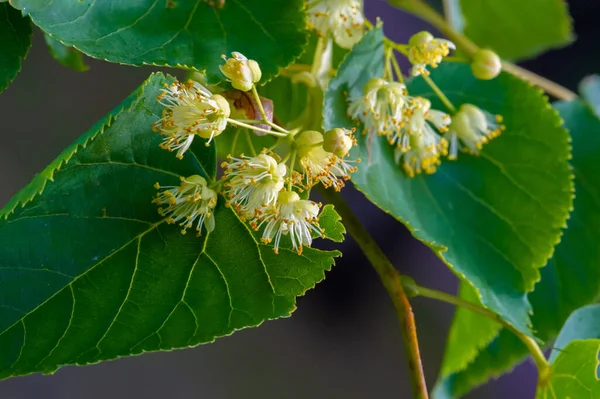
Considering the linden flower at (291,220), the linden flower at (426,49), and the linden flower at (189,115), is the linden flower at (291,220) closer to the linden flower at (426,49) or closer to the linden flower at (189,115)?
the linden flower at (189,115)

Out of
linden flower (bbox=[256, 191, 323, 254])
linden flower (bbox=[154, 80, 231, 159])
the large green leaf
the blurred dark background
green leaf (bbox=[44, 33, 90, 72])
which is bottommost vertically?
the blurred dark background

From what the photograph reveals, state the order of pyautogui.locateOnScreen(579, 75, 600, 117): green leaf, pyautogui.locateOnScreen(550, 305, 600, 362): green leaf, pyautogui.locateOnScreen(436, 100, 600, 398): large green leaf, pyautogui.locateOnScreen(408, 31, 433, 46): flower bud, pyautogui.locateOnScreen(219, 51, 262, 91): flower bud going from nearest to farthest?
1. pyautogui.locateOnScreen(219, 51, 262, 91): flower bud
2. pyautogui.locateOnScreen(408, 31, 433, 46): flower bud
3. pyautogui.locateOnScreen(550, 305, 600, 362): green leaf
4. pyautogui.locateOnScreen(436, 100, 600, 398): large green leaf
5. pyautogui.locateOnScreen(579, 75, 600, 117): green leaf

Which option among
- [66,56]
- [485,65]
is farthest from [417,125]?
[66,56]

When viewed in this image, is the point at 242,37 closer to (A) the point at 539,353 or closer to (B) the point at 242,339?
(A) the point at 539,353

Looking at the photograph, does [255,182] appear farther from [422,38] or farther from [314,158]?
[422,38]

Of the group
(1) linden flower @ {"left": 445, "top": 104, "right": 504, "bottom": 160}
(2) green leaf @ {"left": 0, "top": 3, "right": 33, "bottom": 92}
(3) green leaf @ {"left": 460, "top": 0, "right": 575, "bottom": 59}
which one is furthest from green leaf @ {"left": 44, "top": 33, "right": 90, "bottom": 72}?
(3) green leaf @ {"left": 460, "top": 0, "right": 575, "bottom": 59}

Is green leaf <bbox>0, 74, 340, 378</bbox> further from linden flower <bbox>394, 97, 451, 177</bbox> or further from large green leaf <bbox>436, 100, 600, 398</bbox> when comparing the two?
large green leaf <bbox>436, 100, 600, 398</bbox>

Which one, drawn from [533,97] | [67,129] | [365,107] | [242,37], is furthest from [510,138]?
[67,129]

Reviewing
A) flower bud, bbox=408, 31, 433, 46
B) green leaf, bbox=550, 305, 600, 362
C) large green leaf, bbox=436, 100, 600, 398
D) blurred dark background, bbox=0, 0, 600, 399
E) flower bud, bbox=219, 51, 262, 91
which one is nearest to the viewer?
flower bud, bbox=219, 51, 262, 91
